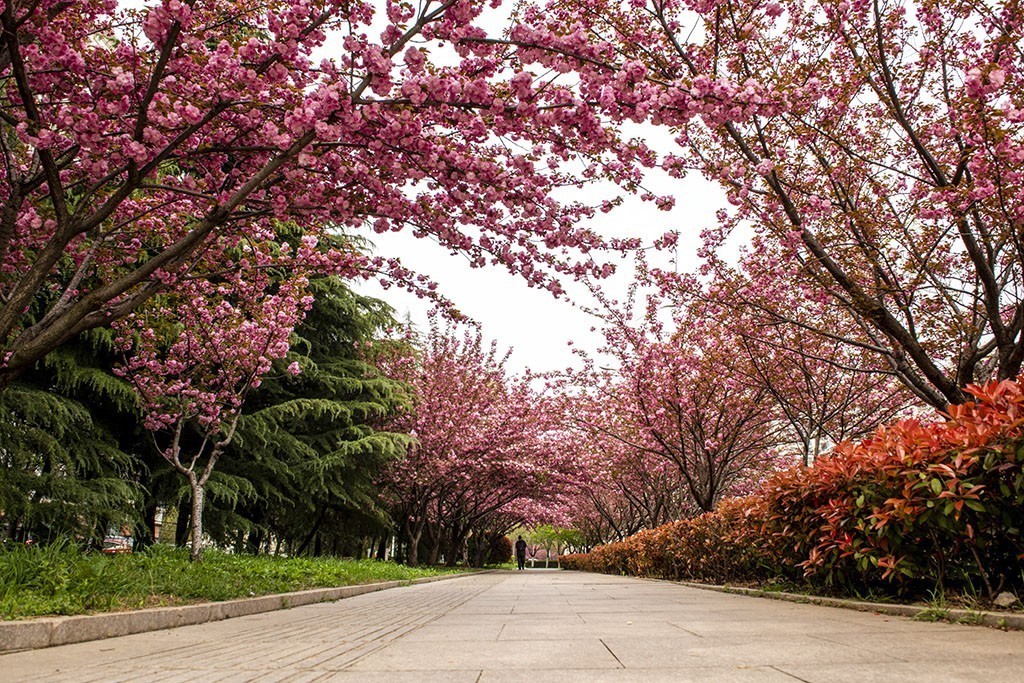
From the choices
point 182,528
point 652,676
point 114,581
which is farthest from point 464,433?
point 652,676

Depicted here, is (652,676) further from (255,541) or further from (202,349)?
(255,541)

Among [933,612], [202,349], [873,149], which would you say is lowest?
[933,612]

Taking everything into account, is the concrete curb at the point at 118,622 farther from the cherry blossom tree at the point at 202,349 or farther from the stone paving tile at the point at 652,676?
the stone paving tile at the point at 652,676

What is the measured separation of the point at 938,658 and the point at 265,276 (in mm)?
8950

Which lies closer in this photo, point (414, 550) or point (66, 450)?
point (66, 450)

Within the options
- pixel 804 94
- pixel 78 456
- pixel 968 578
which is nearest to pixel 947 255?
pixel 804 94

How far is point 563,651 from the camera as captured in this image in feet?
13.1

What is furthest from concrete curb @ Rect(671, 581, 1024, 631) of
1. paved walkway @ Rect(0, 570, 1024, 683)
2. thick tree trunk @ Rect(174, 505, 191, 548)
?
thick tree trunk @ Rect(174, 505, 191, 548)

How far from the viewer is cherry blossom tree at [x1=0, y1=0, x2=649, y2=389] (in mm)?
4566

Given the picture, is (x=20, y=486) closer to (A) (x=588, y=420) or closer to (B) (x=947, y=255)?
(B) (x=947, y=255)

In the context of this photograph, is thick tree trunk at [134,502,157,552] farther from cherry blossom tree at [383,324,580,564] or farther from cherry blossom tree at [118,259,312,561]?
cherry blossom tree at [383,324,580,564]

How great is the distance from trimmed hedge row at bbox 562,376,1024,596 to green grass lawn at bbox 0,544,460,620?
6.67 meters

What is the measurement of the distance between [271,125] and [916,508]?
19.4 feet

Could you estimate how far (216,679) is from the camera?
3275 mm
